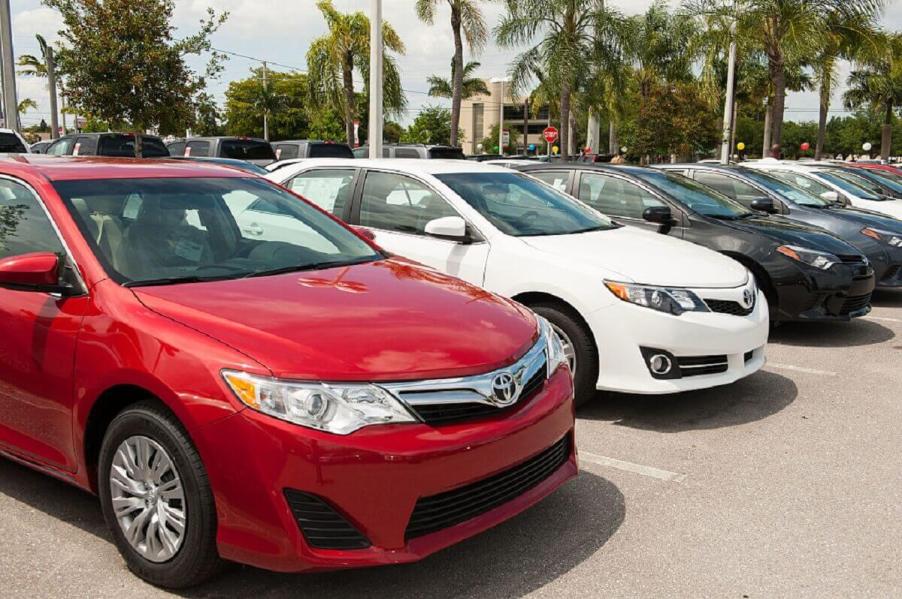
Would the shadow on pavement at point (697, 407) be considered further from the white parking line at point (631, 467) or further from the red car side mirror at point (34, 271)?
the red car side mirror at point (34, 271)

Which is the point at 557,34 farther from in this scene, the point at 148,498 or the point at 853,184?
the point at 148,498

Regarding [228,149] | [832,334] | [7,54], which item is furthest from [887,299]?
[7,54]

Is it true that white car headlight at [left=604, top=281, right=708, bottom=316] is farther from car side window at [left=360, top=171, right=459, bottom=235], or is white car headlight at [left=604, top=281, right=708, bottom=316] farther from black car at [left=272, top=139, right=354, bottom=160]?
black car at [left=272, top=139, right=354, bottom=160]

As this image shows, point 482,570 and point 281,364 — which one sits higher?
point 281,364

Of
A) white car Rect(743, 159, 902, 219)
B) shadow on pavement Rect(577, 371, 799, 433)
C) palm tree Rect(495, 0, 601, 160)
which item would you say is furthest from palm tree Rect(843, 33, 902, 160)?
shadow on pavement Rect(577, 371, 799, 433)

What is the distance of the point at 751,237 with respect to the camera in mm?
7633

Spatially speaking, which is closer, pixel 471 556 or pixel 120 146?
pixel 471 556

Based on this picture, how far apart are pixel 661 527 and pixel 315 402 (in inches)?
72.2

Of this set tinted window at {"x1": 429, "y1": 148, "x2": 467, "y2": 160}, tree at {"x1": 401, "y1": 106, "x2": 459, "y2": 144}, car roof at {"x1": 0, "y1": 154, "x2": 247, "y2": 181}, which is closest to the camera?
car roof at {"x1": 0, "y1": 154, "x2": 247, "y2": 181}

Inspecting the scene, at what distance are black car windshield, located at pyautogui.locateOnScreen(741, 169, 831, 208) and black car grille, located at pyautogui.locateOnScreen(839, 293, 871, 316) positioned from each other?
2.89m

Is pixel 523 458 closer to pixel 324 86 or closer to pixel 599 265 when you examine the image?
pixel 599 265

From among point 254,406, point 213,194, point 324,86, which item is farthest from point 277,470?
point 324,86

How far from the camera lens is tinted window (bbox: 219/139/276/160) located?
18469mm

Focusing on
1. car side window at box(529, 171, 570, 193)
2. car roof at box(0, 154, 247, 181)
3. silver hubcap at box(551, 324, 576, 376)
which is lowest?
silver hubcap at box(551, 324, 576, 376)
